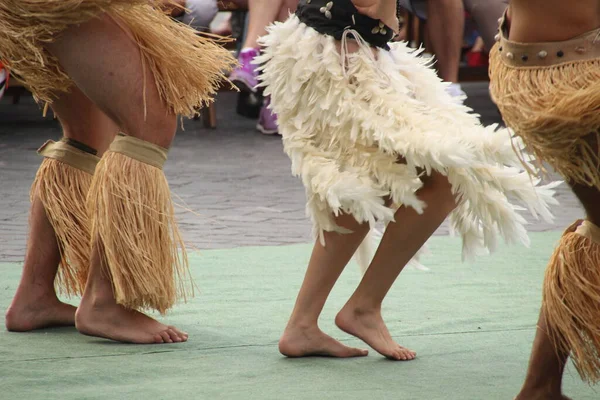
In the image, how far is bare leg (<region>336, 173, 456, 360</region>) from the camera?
2873 mm

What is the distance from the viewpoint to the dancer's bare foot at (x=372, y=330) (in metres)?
2.89

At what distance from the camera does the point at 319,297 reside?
9.67ft

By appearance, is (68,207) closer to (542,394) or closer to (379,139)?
(379,139)

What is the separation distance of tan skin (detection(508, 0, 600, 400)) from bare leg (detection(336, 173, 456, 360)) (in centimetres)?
57

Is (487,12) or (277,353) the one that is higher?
(277,353)

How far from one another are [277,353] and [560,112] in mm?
1165

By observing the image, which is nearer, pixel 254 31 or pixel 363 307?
pixel 363 307

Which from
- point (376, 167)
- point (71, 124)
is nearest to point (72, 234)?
point (71, 124)

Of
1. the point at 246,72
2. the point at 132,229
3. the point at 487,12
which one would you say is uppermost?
the point at 132,229

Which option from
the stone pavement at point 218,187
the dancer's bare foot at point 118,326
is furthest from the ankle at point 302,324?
the stone pavement at point 218,187

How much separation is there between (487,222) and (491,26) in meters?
4.72

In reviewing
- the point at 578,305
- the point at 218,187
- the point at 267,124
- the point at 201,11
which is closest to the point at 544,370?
the point at 578,305

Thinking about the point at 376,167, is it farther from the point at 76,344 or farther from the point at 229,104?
the point at 229,104

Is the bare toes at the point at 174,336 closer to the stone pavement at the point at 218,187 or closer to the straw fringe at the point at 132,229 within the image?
the straw fringe at the point at 132,229
